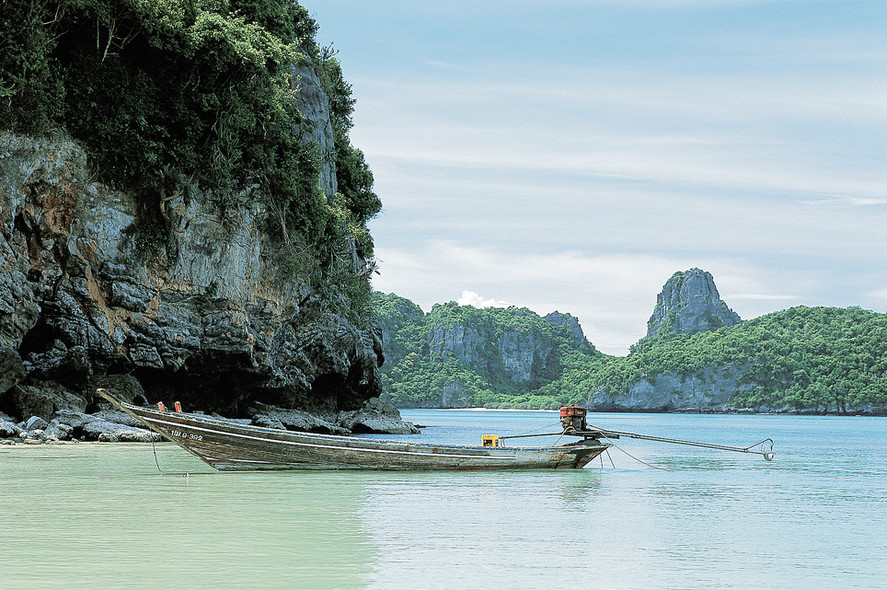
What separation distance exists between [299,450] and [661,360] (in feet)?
344

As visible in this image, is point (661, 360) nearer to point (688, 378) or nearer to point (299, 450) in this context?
point (688, 378)

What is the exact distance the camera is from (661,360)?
116438 millimetres

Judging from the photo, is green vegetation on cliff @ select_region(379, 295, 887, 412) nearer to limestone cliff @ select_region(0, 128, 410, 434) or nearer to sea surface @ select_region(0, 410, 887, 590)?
limestone cliff @ select_region(0, 128, 410, 434)

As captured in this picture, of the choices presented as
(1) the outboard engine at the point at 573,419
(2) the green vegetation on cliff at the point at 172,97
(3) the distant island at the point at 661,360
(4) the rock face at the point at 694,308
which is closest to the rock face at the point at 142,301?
(2) the green vegetation on cliff at the point at 172,97

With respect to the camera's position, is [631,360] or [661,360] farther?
[631,360]

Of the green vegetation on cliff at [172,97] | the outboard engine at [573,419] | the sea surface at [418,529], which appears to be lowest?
the sea surface at [418,529]

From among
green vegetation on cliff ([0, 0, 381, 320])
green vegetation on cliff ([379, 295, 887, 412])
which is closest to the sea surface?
green vegetation on cliff ([0, 0, 381, 320])

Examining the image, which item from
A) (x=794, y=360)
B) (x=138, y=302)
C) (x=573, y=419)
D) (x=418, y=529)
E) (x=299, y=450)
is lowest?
(x=418, y=529)

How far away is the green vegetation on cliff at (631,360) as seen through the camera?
96.4 metres

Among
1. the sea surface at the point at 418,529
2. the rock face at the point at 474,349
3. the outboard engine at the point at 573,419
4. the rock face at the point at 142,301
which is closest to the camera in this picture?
the sea surface at the point at 418,529

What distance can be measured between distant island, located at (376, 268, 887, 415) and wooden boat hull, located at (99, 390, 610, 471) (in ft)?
281

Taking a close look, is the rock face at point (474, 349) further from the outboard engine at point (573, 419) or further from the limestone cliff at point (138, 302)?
the outboard engine at point (573, 419)

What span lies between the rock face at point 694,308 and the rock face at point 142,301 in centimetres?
10985

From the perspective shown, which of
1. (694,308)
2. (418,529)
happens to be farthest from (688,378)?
(418,529)
